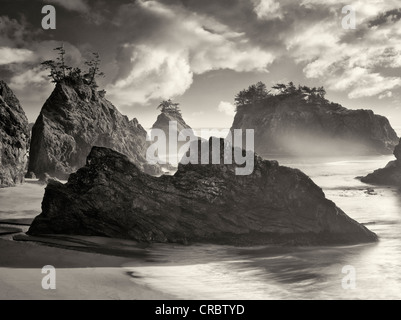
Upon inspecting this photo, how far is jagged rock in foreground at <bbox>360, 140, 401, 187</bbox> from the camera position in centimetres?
3304

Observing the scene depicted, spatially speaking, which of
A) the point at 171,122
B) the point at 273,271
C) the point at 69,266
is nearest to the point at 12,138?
the point at 69,266

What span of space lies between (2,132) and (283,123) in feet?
228

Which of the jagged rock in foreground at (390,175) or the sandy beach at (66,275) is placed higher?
the jagged rock in foreground at (390,175)

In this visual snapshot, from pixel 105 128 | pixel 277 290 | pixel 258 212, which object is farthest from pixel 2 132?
pixel 277 290

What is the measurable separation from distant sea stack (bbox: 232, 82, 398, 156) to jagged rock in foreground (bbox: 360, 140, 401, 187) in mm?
44170

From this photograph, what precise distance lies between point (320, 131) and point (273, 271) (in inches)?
3104

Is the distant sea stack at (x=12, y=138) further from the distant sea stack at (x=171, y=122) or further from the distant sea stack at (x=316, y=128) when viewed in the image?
the distant sea stack at (x=316, y=128)

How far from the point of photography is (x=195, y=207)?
12539 millimetres

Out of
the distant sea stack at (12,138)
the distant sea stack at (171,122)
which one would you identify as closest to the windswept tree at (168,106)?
the distant sea stack at (171,122)

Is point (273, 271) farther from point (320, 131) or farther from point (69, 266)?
point (320, 131)

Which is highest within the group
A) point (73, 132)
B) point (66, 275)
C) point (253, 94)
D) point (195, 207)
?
point (253, 94)

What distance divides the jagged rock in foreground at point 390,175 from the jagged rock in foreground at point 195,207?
2261cm

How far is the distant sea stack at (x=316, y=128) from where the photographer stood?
82.6 metres

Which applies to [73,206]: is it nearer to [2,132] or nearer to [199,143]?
[199,143]
